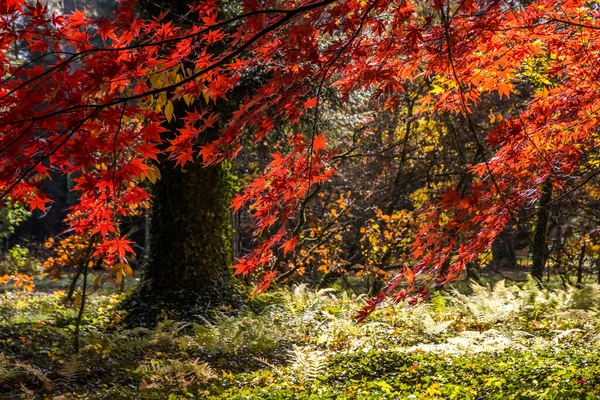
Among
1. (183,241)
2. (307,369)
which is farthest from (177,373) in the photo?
(183,241)

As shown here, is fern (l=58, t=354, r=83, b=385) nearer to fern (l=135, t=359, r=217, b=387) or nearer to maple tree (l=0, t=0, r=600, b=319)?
fern (l=135, t=359, r=217, b=387)

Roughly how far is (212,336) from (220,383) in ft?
5.07

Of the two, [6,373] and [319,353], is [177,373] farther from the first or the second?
[319,353]

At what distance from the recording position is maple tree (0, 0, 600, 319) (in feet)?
9.04

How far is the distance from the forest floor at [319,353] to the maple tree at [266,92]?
4.43ft

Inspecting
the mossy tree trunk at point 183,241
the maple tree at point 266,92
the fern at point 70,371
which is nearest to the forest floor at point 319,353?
the fern at point 70,371

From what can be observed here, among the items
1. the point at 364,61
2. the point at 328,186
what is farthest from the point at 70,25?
the point at 328,186

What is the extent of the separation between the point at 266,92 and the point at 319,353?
395 cm

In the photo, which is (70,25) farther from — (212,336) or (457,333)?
(457,333)

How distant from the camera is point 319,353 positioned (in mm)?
6141

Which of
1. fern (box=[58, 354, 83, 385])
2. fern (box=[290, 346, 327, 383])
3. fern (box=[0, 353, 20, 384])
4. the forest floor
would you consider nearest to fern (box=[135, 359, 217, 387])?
the forest floor

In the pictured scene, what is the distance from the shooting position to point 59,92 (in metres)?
2.71

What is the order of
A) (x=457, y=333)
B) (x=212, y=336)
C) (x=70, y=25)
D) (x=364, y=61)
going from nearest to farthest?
(x=70, y=25), (x=364, y=61), (x=212, y=336), (x=457, y=333)

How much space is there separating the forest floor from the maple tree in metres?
1.35
